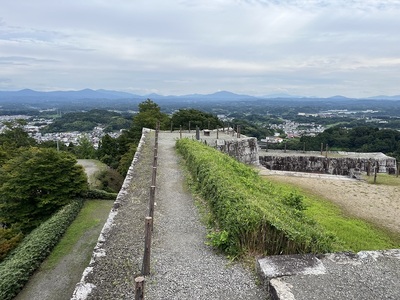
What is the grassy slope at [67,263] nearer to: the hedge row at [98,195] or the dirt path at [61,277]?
the dirt path at [61,277]

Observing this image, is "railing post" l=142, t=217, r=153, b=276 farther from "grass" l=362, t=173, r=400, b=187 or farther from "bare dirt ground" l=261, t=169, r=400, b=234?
"grass" l=362, t=173, r=400, b=187

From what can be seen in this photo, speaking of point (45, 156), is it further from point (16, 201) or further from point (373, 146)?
point (373, 146)

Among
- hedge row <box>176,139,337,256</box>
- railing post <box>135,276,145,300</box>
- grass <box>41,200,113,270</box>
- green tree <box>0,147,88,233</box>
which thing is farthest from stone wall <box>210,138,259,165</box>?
railing post <box>135,276,145,300</box>

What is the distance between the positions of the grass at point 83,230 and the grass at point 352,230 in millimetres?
8275

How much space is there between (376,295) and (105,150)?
3045cm

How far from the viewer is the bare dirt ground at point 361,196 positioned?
9.99 meters

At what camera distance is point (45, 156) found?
50.9 feet

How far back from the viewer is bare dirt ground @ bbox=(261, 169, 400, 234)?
9.99 m

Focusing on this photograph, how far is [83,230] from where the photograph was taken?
13.5 m

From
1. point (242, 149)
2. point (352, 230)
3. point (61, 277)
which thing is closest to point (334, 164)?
point (242, 149)

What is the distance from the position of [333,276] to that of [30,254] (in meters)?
10.0

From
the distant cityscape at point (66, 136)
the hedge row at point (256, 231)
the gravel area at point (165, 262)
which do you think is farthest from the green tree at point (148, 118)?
the hedge row at point (256, 231)

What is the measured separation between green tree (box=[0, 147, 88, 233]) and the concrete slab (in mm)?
13536

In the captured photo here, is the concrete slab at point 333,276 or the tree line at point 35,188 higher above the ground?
the concrete slab at point 333,276
